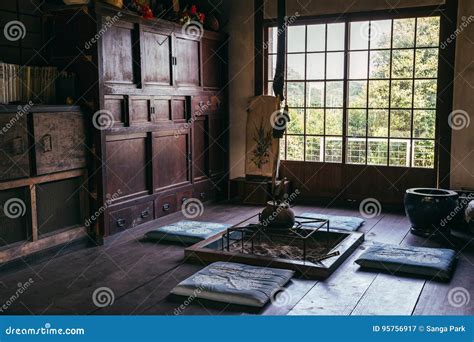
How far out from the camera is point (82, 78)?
15.0ft

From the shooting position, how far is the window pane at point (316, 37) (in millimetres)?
6312

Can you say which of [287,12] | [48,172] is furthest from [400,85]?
[48,172]

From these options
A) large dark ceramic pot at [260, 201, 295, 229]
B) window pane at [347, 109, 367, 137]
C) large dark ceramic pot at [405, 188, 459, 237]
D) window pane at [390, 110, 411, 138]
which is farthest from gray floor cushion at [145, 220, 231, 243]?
window pane at [390, 110, 411, 138]

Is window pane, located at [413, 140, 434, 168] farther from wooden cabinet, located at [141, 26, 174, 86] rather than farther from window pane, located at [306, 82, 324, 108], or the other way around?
wooden cabinet, located at [141, 26, 174, 86]

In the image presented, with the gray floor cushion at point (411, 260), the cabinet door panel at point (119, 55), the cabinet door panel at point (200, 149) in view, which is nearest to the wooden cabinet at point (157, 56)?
the cabinet door panel at point (119, 55)

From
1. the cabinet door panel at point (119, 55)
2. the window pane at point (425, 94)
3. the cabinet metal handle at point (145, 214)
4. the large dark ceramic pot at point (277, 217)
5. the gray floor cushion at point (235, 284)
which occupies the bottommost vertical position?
the gray floor cushion at point (235, 284)

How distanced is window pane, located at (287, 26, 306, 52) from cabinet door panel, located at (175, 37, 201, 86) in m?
1.19

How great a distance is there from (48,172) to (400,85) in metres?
3.85

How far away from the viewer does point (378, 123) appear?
20.0 ft

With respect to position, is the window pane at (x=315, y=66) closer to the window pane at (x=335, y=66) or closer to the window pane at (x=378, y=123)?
the window pane at (x=335, y=66)

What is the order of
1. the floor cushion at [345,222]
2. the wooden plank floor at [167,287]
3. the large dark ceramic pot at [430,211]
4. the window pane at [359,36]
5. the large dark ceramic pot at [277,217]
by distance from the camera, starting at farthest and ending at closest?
the window pane at [359,36] → the floor cushion at [345,222] → the large dark ceramic pot at [430,211] → the large dark ceramic pot at [277,217] → the wooden plank floor at [167,287]

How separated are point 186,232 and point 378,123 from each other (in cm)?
270

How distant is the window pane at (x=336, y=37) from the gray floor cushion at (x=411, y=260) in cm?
285

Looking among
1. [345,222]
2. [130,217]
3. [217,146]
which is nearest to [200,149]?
[217,146]
